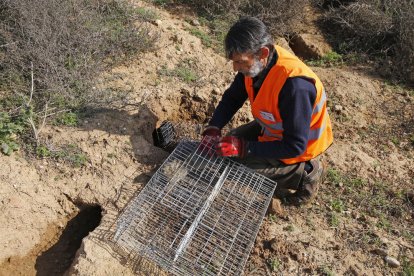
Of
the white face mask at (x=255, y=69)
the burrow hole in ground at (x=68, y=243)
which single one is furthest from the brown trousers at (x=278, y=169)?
the burrow hole in ground at (x=68, y=243)

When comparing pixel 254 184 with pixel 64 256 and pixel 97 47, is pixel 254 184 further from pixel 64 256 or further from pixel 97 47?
pixel 97 47

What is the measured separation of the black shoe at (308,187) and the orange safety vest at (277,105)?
0.16 meters

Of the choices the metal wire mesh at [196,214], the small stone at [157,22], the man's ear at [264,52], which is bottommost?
the metal wire mesh at [196,214]

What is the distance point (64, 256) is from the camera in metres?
3.13

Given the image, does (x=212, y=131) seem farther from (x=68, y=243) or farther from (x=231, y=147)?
(x=68, y=243)

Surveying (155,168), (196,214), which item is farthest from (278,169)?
(155,168)

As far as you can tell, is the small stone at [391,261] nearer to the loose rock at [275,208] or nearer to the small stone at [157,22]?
the loose rock at [275,208]

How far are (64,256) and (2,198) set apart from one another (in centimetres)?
61

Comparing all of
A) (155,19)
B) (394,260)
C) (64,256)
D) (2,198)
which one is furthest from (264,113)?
(155,19)

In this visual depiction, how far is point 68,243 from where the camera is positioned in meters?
3.19

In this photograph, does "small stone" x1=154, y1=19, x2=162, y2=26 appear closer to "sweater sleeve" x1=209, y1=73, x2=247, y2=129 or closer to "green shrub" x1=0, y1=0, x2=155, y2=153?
"green shrub" x1=0, y1=0, x2=155, y2=153

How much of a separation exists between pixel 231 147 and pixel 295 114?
0.56 m

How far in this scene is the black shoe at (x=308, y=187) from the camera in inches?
134

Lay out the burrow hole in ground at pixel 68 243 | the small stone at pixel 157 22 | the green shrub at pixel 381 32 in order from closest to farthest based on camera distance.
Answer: the burrow hole in ground at pixel 68 243 < the small stone at pixel 157 22 < the green shrub at pixel 381 32
